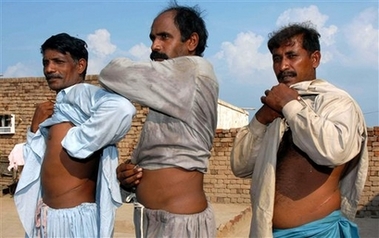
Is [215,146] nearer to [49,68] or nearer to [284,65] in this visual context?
[49,68]

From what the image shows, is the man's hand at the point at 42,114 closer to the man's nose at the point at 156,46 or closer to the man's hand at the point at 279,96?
the man's nose at the point at 156,46

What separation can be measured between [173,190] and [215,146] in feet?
27.7

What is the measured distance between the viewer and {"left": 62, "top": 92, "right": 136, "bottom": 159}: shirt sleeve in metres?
2.24

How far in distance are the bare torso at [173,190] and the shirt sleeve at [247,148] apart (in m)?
0.39

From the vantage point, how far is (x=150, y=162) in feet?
7.12

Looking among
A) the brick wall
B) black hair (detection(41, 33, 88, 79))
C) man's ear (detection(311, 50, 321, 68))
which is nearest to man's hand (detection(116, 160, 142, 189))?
black hair (detection(41, 33, 88, 79))

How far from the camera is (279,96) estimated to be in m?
2.18

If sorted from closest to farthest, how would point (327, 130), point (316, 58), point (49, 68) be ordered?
point (327, 130)
point (316, 58)
point (49, 68)

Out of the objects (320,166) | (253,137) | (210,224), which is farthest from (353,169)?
(210,224)

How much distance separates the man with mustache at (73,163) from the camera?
89.7 inches

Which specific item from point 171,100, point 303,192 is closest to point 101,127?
point 171,100

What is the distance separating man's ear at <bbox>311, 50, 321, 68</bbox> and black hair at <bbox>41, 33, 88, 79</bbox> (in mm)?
1218

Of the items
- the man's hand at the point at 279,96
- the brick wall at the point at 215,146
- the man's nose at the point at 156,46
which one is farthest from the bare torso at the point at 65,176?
the brick wall at the point at 215,146

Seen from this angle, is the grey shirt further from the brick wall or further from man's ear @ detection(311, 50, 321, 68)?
the brick wall
